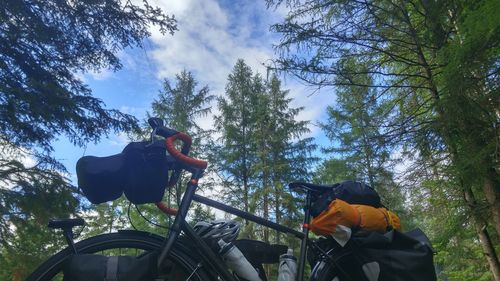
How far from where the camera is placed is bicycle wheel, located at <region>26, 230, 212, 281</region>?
1.62m

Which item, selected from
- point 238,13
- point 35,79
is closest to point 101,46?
point 35,79

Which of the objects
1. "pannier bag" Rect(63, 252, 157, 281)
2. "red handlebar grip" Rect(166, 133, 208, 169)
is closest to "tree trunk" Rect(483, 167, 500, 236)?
"red handlebar grip" Rect(166, 133, 208, 169)

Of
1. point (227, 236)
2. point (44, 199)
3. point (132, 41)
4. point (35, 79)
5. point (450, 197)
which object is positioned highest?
point (132, 41)

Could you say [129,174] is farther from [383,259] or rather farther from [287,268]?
[383,259]

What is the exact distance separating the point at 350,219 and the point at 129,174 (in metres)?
1.52

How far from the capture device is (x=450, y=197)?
21.2 feet

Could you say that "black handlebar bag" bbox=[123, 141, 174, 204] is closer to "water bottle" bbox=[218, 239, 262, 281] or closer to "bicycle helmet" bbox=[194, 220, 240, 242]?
"bicycle helmet" bbox=[194, 220, 240, 242]

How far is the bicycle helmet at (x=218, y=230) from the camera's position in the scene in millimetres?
2008

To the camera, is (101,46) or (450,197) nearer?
(450,197)

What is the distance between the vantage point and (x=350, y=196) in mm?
2617

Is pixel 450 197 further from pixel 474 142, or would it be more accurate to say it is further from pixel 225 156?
pixel 225 156

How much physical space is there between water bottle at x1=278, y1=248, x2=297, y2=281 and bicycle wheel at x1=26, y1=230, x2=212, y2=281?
56 cm

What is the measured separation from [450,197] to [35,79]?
25.9 feet

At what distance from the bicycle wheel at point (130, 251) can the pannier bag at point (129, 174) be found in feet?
0.63
